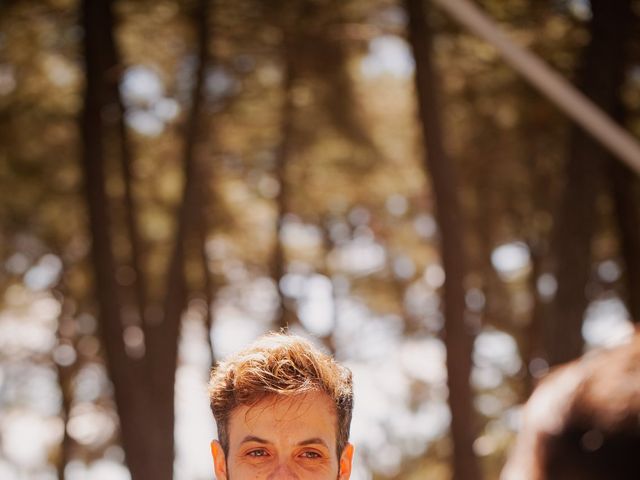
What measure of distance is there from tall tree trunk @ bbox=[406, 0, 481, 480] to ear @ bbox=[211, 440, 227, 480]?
31.7 feet

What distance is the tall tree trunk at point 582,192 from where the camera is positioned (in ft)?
36.9

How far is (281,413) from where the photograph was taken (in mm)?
2590

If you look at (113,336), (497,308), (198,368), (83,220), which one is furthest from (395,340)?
(113,336)

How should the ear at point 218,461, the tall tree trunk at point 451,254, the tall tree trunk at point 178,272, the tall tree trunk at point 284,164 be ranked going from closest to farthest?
the ear at point 218,461
the tall tree trunk at point 451,254
the tall tree trunk at point 178,272
the tall tree trunk at point 284,164

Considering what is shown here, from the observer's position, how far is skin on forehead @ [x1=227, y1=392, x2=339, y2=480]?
253 centimetres

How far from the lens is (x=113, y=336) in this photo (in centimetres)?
1327

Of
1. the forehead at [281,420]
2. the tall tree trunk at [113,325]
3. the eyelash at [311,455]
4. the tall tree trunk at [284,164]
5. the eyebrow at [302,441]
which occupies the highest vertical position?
the tall tree trunk at [284,164]

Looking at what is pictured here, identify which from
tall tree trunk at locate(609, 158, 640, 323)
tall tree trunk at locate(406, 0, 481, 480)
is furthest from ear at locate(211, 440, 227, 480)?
tall tree trunk at locate(609, 158, 640, 323)

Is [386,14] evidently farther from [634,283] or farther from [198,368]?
[198,368]

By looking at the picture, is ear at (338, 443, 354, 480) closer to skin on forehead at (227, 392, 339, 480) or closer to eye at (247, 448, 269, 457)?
skin on forehead at (227, 392, 339, 480)

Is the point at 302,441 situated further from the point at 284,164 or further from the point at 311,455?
the point at 284,164

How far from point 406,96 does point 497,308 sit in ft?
15.9

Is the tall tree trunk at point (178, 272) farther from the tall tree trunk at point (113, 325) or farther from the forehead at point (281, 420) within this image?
the forehead at point (281, 420)

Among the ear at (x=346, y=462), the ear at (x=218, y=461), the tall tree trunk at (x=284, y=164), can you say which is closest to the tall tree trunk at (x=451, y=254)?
the tall tree trunk at (x=284, y=164)
